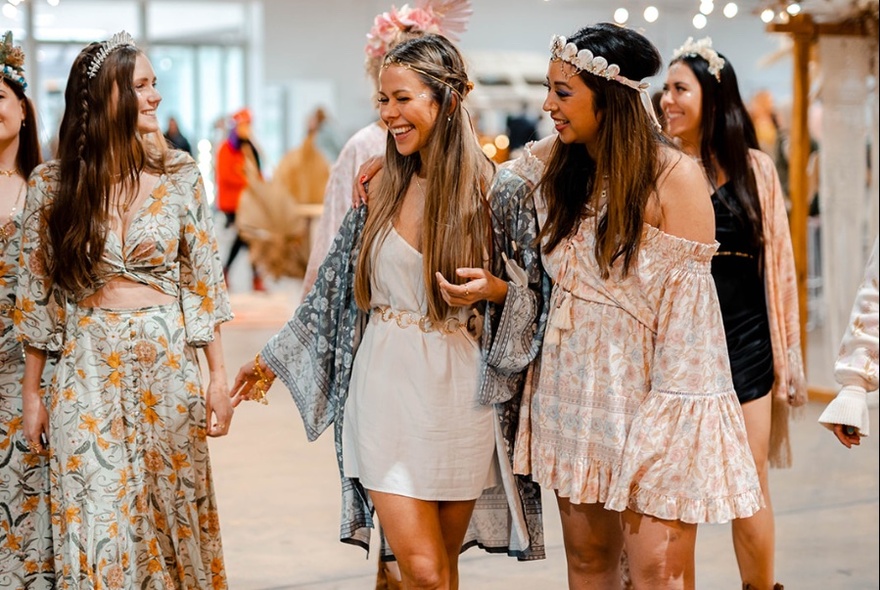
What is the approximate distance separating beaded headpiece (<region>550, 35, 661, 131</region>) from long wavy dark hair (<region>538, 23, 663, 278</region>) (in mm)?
14

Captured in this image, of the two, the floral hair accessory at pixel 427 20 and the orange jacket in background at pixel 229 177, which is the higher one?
the floral hair accessory at pixel 427 20

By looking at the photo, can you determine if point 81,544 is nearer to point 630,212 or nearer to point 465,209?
point 465,209

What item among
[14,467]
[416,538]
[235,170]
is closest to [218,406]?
[14,467]

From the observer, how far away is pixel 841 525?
4.93 m

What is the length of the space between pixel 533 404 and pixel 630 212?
0.49m

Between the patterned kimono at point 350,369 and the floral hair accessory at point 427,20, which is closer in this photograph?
the patterned kimono at point 350,369

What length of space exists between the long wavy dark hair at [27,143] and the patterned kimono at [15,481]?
0.68ft

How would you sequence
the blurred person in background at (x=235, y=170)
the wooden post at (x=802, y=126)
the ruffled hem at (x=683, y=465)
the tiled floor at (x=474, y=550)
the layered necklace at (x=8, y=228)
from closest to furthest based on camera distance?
the ruffled hem at (x=683, y=465), the layered necklace at (x=8, y=228), the tiled floor at (x=474, y=550), the wooden post at (x=802, y=126), the blurred person in background at (x=235, y=170)

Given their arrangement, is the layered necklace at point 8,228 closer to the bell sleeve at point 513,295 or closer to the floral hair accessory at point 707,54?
the bell sleeve at point 513,295

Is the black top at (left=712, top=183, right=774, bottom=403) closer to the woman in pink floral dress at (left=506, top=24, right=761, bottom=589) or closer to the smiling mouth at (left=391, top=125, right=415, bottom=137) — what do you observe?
the woman in pink floral dress at (left=506, top=24, right=761, bottom=589)

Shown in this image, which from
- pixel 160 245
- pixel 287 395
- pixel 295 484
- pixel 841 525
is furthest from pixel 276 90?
pixel 160 245

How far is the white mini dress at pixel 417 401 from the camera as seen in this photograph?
279 centimetres

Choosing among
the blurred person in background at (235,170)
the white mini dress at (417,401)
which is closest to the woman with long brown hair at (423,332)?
the white mini dress at (417,401)

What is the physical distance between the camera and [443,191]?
2.78m
